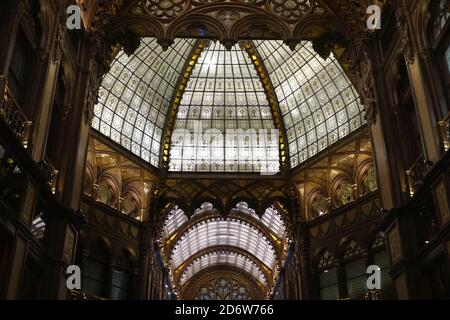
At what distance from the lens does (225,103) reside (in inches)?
1275

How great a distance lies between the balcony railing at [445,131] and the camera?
11438 mm

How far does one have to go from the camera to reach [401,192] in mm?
14430

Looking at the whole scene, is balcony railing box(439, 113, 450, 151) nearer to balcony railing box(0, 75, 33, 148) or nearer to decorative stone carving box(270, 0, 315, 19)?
decorative stone carving box(270, 0, 315, 19)

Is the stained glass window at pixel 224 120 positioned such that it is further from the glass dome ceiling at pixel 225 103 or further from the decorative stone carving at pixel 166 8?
the decorative stone carving at pixel 166 8

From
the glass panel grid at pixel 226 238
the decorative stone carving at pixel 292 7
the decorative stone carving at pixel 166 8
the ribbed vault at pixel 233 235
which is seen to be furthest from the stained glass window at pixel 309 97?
the glass panel grid at pixel 226 238

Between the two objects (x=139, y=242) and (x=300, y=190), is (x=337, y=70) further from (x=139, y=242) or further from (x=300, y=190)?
(x=139, y=242)

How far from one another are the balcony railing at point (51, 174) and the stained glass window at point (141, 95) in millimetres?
12838

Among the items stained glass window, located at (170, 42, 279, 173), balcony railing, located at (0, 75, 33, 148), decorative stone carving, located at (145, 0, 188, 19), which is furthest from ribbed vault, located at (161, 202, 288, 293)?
balcony railing, located at (0, 75, 33, 148)

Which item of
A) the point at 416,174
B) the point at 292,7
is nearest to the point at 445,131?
the point at 416,174

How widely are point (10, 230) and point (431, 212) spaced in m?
9.93

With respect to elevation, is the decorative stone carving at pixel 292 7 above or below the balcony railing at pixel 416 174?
above

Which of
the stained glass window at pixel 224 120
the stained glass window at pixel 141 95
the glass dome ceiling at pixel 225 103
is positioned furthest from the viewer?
the stained glass window at pixel 224 120

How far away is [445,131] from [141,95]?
816 inches

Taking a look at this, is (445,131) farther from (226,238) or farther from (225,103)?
(226,238)
